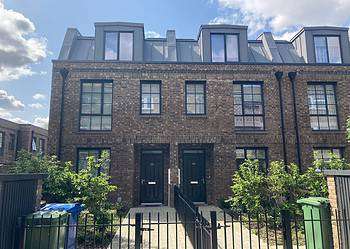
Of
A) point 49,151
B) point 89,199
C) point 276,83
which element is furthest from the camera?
point 276,83

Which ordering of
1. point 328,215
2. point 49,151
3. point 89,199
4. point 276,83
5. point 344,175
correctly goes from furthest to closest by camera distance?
point 276,83 < point 49,151 < point 89,199 < point 328,215 < point 344,175

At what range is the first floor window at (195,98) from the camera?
13789 mm

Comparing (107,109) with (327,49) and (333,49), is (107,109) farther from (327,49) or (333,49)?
(333,49)

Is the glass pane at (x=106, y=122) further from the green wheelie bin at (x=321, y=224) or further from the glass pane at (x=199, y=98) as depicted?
the green wheelie bin at (x=321, y=224)

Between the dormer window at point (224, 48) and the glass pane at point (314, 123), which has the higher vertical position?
the dormer window at point (224, 48)

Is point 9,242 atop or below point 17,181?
below

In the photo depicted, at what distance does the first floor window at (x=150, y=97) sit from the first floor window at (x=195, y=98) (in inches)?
57.8

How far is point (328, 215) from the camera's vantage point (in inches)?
224

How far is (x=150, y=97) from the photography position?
13734 mm

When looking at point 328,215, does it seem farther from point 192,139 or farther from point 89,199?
point 192,139

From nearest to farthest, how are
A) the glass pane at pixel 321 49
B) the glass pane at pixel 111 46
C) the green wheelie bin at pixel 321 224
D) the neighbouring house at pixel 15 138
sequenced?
the green wheelie bin at pixel 321 224 → the glass pane at pixel 111 46 → the glass pane at pixel 321 49 → the neighbouring house at pixel 15 138

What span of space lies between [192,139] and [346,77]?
8.73m

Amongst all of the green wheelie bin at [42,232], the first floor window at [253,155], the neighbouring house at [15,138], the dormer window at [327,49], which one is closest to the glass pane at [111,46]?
the first floor window at [253,155]

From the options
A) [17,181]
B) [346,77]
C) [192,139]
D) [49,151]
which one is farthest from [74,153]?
[346,77]
